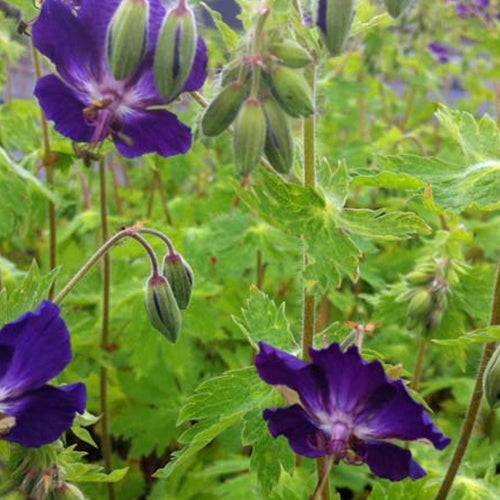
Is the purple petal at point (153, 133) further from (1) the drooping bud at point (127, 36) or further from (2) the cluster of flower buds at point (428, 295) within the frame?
(2) the cluster of flower buds at point (428, 295)

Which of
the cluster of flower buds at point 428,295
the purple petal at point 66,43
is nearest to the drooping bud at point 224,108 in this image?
the purple petal at point 66,43

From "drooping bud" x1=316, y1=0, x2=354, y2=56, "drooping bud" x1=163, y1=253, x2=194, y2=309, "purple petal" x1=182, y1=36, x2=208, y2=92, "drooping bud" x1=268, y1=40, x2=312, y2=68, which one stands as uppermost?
"drooping bud" x1=316, y1=0, x2=354, y2=56

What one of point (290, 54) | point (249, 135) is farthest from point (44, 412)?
point (290, 54)

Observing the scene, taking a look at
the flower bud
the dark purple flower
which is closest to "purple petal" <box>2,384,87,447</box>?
the flower bud

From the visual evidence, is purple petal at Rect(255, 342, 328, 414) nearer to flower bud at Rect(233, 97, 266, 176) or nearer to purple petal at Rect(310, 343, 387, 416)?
purple petal at Rect(310, 343, 387, 416)

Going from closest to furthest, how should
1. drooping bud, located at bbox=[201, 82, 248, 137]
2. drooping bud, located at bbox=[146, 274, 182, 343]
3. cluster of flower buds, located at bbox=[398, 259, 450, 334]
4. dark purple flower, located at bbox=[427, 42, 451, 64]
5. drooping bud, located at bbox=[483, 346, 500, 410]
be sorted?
drooping bud, located at bbox=[201, 82, 248, 137] < drooping bud, located at bbox=[483, 346, 500, 410] < drooping bud, located at bbox=[146, 274, 182, 343] < cluster of flower buds, located at bbox=[398, 259, 450, 334] < dark purple flower, located at bbox=[427, 42, 451, 64]

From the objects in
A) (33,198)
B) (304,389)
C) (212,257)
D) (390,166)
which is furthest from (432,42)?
(304,389)
